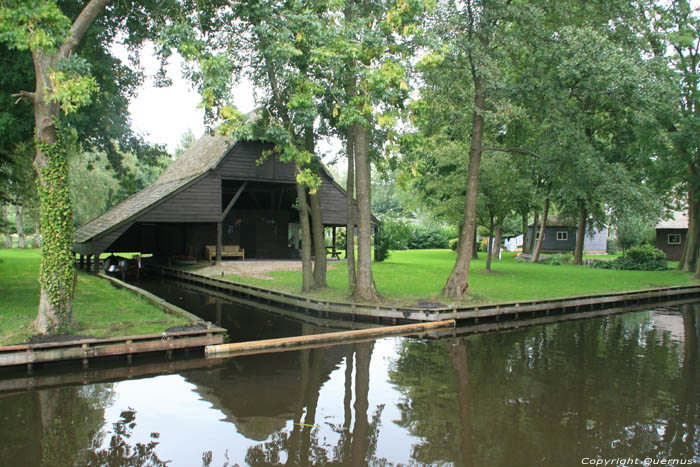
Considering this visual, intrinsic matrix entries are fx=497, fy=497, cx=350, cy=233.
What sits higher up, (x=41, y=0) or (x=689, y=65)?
(x=689, y=65)

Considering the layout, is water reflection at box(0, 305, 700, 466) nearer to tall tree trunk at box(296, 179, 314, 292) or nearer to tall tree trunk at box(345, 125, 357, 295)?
tall tree trunk at box(345, 125, 357, 295)

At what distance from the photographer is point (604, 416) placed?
7.50 m

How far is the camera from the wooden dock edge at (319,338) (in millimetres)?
10789

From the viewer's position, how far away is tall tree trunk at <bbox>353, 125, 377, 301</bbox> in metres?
15.0

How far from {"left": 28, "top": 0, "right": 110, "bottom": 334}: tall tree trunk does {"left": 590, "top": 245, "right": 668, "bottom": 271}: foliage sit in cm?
3058

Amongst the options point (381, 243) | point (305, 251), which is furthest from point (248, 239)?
point (305, 251)

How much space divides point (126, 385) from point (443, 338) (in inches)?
297

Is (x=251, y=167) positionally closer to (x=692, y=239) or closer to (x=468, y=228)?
(x=468, y=228)

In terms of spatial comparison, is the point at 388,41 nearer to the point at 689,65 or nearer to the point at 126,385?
the point at 126,385

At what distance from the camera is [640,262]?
1214 inches

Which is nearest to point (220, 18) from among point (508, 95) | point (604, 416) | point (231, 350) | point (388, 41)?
point (388, 41)

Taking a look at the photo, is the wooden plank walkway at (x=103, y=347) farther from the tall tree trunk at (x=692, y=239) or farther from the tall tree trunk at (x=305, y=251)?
the tall tree trunk at (x=692, y=239)

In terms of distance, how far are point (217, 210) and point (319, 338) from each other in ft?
49.6

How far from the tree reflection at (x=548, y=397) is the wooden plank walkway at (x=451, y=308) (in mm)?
1558
